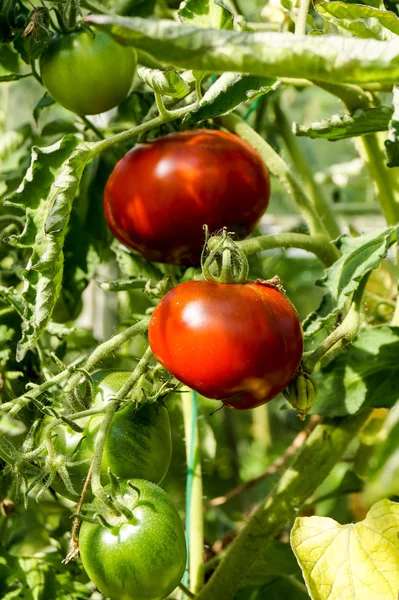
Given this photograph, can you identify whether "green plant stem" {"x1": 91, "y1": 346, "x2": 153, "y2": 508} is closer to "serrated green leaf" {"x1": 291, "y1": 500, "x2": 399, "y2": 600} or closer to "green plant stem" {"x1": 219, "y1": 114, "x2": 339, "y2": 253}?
"serrated green leaf" {"x1": 291, "y1": 500, "x2": 399, "y2": 600}

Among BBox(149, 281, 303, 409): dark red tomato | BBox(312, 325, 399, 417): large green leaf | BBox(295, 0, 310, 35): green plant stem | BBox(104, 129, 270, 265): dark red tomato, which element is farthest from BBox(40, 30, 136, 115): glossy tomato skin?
BBox(312, 325, 399, 417): large green leaf

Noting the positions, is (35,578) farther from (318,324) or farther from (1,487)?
(318,324)

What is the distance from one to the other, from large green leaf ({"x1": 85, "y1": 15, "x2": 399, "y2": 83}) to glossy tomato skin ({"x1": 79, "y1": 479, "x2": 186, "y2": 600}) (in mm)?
391

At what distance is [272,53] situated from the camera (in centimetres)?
43

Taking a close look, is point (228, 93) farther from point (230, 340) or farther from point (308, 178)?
point (308, 178)

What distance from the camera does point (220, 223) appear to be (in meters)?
0.85

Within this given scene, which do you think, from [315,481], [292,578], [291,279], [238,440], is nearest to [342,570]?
[315,481]

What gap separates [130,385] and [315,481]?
0.32 m

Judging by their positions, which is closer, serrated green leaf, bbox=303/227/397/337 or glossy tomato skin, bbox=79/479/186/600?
glossy tomato skin, bbox=79/479/186/600

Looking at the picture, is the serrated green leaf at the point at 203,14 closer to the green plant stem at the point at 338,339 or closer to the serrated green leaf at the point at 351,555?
the green plant stem at the point at 338,339

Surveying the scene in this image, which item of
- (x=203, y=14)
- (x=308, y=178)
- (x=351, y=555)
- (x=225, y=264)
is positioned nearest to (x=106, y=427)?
(x=225, y=264)

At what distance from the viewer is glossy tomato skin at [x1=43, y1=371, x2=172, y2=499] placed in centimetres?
73

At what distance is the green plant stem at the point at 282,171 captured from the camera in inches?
38.9

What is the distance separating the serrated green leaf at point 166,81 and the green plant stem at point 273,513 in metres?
0.45
